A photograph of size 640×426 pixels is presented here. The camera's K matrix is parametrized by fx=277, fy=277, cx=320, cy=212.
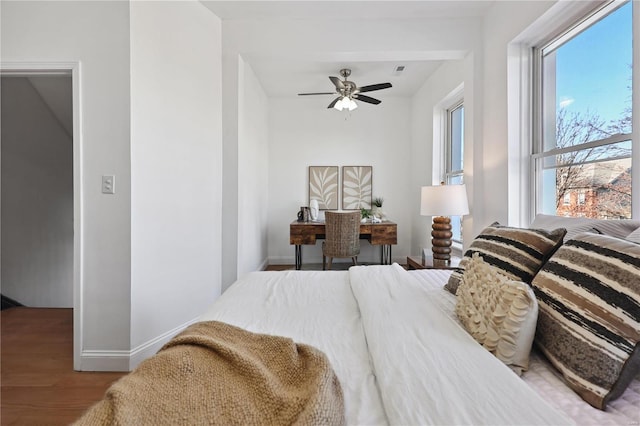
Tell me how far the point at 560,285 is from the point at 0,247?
4961 mm

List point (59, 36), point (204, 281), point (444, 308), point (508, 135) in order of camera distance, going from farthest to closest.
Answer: point (204, 281) → point (508, 135) → point (59, 36) → point (444, 308)

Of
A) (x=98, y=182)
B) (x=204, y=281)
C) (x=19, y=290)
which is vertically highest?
(x=98, y=182)

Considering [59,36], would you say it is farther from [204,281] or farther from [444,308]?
[444,308]

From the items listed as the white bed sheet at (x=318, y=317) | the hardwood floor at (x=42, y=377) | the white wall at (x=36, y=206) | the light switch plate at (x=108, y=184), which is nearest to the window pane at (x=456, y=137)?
the white bed sheet at (x=318, y=317)

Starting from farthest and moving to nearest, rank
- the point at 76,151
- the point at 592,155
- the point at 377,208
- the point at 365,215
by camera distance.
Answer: the point at 377,208, the point at 365,215, the point at 76,151, the point at 592,155

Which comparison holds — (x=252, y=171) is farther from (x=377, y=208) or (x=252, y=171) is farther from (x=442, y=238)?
(x=442, y=238)

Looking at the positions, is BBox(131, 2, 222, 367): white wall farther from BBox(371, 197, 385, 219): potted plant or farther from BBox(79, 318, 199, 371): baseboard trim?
BBox(371, 197, 385, 219): potted plant

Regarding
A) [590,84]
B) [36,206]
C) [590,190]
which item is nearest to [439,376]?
[590,190]

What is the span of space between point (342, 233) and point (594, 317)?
2717 mm

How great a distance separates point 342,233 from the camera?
3.39 metres

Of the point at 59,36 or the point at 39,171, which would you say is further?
the point at 39,171

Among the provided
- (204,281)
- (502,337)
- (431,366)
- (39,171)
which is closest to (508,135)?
(502,337)

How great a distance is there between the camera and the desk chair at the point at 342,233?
11.1 ft

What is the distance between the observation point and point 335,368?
31.1 inches
